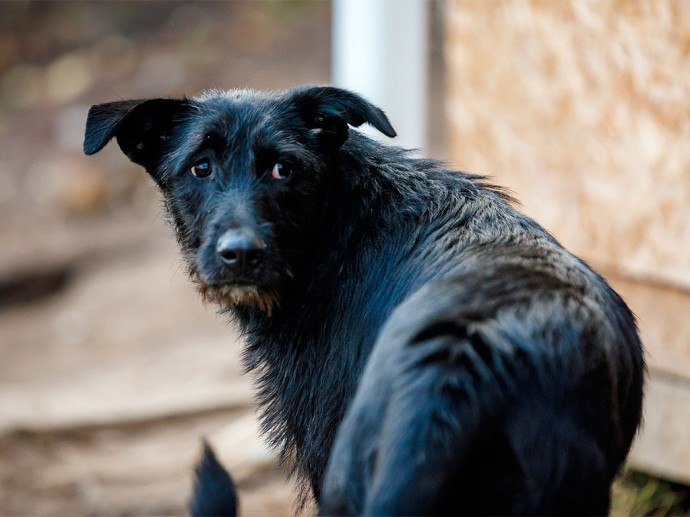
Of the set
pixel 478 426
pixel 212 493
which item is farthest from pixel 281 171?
pixel 478 426

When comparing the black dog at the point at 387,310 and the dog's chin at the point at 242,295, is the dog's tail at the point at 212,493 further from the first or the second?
the dog's chin at the point at 242,295

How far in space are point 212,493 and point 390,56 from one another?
399 cm

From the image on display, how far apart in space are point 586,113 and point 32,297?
695 centimetres

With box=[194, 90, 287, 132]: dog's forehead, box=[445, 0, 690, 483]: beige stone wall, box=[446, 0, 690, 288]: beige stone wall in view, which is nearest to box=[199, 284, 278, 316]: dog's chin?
box=[194, 90, 287, 132]: dog's forehead

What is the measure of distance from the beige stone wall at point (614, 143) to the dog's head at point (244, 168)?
2.00 meters

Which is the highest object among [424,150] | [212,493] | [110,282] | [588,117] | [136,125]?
[136,125]

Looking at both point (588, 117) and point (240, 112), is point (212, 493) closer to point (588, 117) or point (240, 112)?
point (240, 112)

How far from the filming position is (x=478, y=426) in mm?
2488

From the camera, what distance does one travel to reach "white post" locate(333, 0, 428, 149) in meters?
6.34

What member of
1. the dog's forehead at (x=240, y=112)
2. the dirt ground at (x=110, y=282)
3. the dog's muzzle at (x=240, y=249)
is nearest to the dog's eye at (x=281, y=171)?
the dog's forehead at (x=240, y=112)

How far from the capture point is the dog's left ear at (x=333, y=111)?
11.7 feet

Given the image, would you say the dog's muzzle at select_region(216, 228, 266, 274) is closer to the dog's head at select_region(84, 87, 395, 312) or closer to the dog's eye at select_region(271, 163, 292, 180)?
A: the dog's head at select_region(84, 87, 395, 312)

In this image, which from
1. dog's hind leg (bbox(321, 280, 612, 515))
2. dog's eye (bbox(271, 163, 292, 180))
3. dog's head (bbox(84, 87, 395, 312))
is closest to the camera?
dog's hind leg (bbox(321, 280, 612, 515))

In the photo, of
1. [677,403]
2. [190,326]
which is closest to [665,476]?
[677,403]
